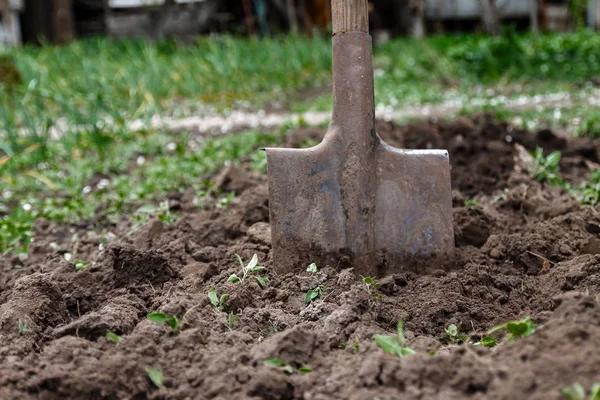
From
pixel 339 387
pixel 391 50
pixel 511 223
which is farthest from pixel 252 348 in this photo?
pixel 391 50

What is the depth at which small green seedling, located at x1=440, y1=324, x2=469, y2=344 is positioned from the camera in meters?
1.65

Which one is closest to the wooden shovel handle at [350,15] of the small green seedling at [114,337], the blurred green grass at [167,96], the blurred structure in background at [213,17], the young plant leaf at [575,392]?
the small green seedling at [114,337]

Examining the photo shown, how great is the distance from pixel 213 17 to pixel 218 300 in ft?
35.5

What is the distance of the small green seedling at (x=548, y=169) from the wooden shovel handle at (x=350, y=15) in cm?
135

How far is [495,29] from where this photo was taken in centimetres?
867

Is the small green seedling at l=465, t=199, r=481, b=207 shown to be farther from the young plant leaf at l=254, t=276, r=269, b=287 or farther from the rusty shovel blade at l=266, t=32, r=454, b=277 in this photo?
the young plant leaf at l=254, t=276, r=269, b=287

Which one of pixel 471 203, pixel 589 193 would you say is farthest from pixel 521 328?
Answer: pixel 589 193

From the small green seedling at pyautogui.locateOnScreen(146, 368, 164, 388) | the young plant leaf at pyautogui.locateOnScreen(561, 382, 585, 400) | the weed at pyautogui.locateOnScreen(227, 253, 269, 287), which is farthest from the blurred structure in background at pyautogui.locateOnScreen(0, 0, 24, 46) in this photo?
the young plant leaf at pyautogui.locateOnScreen(561, 382, 585, 400)

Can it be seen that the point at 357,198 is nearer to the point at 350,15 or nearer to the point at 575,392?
the point at 350,15

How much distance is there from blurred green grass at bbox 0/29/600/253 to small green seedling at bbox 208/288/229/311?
126 centimetres

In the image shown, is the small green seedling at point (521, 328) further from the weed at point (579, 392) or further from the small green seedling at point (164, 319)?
the small green seedling at point (164, 319)

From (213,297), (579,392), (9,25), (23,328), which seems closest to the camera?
(579,392)

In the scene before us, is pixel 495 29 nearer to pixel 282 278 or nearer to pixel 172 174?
pixel 172 174

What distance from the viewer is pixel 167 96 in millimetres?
6395
